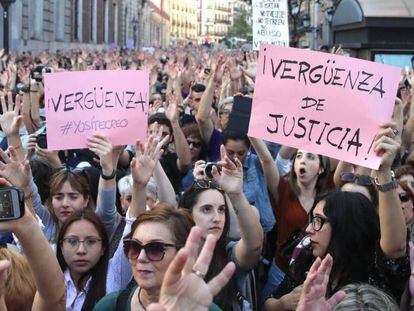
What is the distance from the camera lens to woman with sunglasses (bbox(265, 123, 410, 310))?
3.70m

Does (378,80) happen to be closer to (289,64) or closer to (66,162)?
(289,64)

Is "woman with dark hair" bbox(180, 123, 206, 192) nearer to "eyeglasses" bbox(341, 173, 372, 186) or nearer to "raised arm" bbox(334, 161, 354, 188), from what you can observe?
"raised arm" bbox(334, 161, 354, 188)

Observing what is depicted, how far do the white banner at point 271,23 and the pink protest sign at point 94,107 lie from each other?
4.93m

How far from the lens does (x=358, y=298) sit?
304 centimetres

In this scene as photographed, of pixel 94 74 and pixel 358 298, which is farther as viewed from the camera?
pixel 94 74

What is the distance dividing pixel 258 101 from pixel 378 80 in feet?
2.47

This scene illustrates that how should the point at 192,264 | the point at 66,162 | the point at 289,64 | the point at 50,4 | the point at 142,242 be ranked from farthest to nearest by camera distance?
the point at 50,4
the point at 66,162
the point at 289,64
the point at 142,242
the point at 192,264

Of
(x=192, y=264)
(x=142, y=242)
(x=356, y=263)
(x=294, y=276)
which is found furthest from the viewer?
(x=294, y=276)

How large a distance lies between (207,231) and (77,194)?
1108 millimetres

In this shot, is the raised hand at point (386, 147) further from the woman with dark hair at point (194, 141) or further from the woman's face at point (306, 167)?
the woman with dark hair at point (194, 141)

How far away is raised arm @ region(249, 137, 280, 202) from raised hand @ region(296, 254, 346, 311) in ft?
8.76

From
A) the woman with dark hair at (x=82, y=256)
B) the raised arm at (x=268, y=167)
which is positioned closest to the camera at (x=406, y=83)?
the raised arm at (x=268, y=167)

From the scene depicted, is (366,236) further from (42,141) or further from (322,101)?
(42,141)

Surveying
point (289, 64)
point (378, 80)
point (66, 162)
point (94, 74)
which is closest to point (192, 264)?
point (378, 80)
